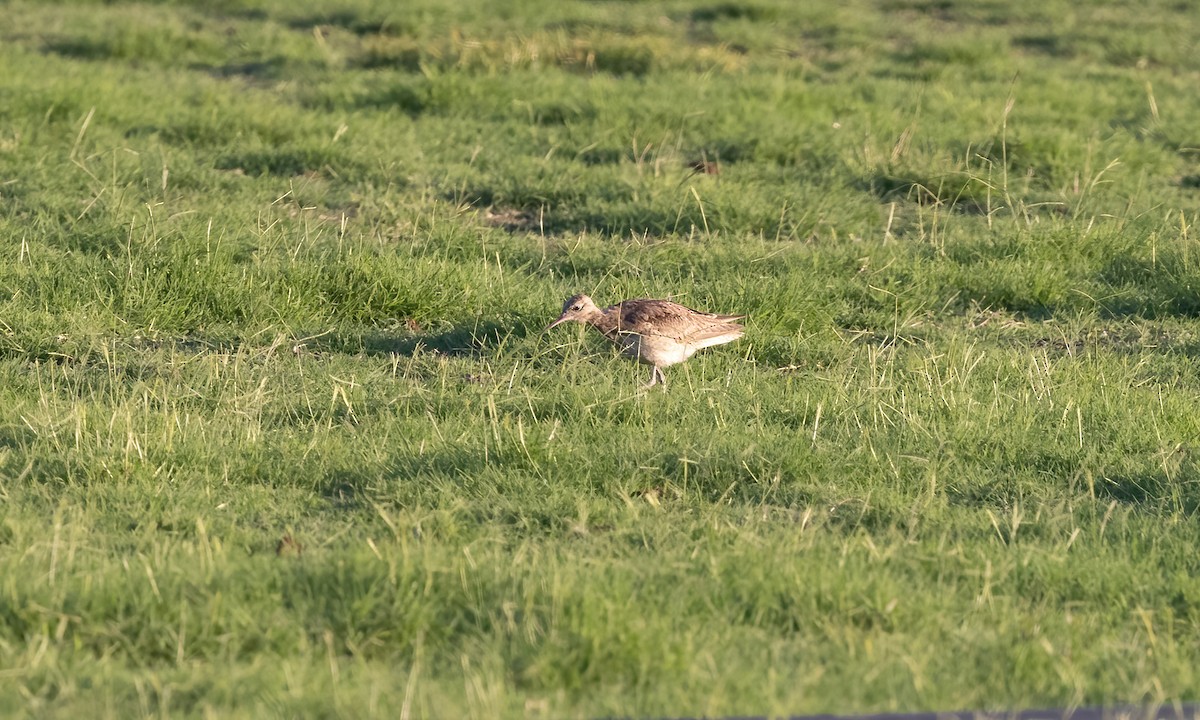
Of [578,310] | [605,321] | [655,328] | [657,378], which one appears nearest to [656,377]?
[657,378]

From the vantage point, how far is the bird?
695 centimetres

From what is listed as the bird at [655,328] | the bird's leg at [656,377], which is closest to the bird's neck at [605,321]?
the bird at [655,328]

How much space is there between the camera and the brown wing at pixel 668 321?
698 cm

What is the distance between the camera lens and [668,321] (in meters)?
7.01

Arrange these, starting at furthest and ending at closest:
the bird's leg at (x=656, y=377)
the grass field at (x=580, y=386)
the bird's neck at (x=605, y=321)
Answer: the bird's neck at (x=605, y=321), the bird's leg at (x=656, y=377), the grass field at (x=580, y=386)

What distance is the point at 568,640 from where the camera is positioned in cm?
445

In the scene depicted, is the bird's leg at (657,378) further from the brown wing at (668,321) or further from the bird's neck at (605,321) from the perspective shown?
the bird's neck at (605,321)

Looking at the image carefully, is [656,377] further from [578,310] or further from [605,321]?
[578,310]

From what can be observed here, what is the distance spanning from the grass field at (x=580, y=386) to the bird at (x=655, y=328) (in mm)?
116

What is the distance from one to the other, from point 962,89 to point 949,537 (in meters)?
8.20

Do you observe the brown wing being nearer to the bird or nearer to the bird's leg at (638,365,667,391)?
the bird

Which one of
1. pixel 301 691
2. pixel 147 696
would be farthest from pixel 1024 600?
pixel 147 696

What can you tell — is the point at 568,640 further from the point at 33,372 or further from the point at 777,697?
the point at 33,372

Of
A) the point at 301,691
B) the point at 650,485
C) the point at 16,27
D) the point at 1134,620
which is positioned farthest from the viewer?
the point at 16,27
